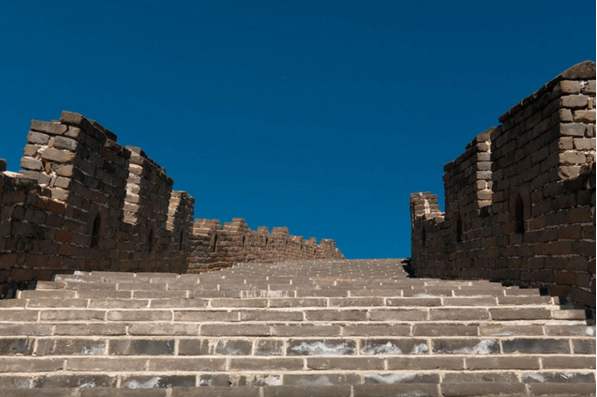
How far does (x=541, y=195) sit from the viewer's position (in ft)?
23.2

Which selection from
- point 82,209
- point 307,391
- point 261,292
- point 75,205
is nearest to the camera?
point 307,391

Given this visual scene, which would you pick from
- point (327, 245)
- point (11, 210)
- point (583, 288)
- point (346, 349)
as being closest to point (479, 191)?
point (583, 288)

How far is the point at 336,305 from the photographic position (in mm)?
5797

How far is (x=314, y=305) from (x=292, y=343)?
837mm

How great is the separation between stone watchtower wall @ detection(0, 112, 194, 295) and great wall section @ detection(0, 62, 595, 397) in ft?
0.11

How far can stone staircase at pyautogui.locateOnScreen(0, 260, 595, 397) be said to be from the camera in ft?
14.9

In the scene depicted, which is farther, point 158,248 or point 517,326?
point 158,248

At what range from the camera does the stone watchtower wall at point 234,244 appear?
651 inches

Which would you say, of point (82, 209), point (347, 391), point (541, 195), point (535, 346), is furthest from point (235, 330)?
point (541, 195)

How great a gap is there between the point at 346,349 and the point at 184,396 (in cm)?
169

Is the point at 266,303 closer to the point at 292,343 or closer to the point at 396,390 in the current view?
the point at 292,343

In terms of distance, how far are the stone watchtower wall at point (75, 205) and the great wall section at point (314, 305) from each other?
1.3 inches

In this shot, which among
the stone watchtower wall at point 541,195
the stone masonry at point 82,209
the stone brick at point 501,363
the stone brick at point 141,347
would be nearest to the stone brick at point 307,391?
the stone brick at point 141,347

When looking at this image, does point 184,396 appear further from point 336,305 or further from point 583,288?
point 583,288
